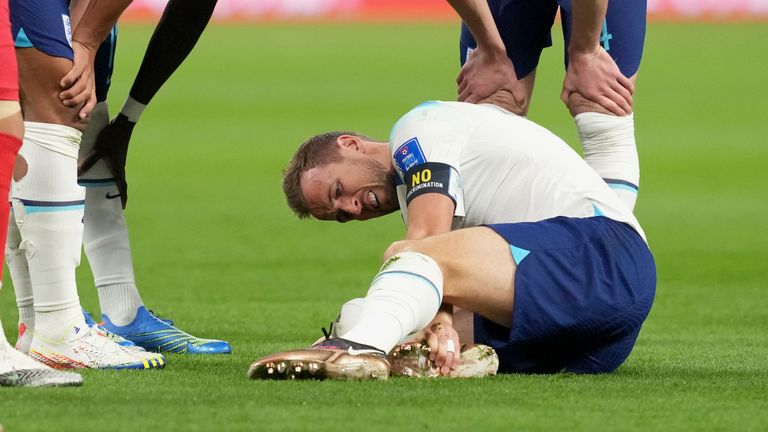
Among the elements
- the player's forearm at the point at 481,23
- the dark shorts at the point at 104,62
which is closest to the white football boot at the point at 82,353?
the dark shorts at the point at 104,62

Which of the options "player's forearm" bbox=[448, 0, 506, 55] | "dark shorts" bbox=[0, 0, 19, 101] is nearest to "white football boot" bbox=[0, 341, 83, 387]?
"dark shorts" bbox=[0, 0, 19, 101]

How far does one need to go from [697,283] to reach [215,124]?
12.1 meters

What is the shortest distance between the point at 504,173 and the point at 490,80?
40.2 inches

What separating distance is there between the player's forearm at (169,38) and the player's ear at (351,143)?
962 millimetres

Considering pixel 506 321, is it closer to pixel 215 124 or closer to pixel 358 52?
pixel 215 124

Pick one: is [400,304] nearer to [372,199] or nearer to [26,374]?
[372,199]

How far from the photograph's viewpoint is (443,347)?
3.79m

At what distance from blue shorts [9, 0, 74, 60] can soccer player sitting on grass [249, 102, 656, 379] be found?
85cm

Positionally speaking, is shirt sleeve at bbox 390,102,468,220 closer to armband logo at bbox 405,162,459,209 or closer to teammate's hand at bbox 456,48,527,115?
armband logo at bbox 405,162,459,209

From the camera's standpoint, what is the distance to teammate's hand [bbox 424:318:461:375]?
379 cm

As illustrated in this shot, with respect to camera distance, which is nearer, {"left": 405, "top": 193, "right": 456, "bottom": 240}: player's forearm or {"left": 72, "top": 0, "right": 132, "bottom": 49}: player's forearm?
{"left": 405, "top": 193, "right": 456, "bottom": 240}: player's forearm

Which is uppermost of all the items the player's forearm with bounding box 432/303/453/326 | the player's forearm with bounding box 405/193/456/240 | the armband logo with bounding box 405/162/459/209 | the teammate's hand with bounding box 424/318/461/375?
the armband logo with bounding box 405/162/459/209

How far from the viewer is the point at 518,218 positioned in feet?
13.9

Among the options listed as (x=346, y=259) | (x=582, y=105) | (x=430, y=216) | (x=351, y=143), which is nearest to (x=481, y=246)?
(x=430, y=216)
